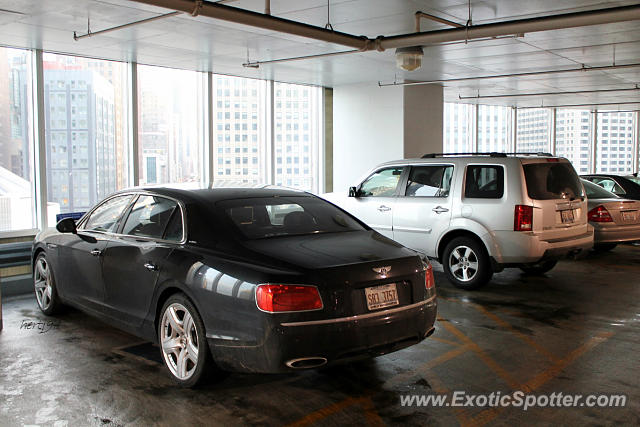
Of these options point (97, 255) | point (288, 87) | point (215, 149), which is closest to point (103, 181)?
point (215, 149)

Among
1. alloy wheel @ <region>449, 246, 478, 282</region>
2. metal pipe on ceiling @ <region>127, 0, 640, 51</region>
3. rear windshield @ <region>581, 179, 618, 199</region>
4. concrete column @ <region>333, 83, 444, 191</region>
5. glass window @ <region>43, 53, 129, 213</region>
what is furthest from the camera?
concrete column @ <region>333, 83, 444, 191</region>

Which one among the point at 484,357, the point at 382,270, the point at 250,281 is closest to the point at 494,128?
the point at 484,357

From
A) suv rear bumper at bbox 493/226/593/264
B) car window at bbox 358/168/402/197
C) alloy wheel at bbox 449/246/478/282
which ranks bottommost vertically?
alloy wheel at bbox 449/246/478/282

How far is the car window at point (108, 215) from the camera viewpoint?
18.4ft

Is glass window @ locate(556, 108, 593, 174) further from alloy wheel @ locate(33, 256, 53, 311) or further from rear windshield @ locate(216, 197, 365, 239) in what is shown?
alloy wheel @ locate(33, 256, 53, 311)

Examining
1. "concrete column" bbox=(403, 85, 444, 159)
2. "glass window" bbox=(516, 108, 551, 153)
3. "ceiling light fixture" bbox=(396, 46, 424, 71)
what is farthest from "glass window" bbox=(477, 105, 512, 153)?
"ceiling light fixture" bbox=(396, 46, 424, 71)

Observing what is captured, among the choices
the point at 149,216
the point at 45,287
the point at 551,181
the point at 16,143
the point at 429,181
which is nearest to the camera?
the point at 149,216

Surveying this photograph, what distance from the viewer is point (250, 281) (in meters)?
3.99

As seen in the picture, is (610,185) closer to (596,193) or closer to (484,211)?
(596,193)

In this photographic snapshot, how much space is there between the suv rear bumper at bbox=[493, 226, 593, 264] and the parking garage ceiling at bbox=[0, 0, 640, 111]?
3.45m

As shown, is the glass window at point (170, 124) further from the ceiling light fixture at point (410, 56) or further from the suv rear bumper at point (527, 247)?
the suv rear bumper at point (527, 247)

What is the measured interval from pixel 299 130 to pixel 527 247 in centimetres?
1126

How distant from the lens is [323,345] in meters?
3.90

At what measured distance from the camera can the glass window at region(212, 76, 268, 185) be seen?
15438 millimetres
